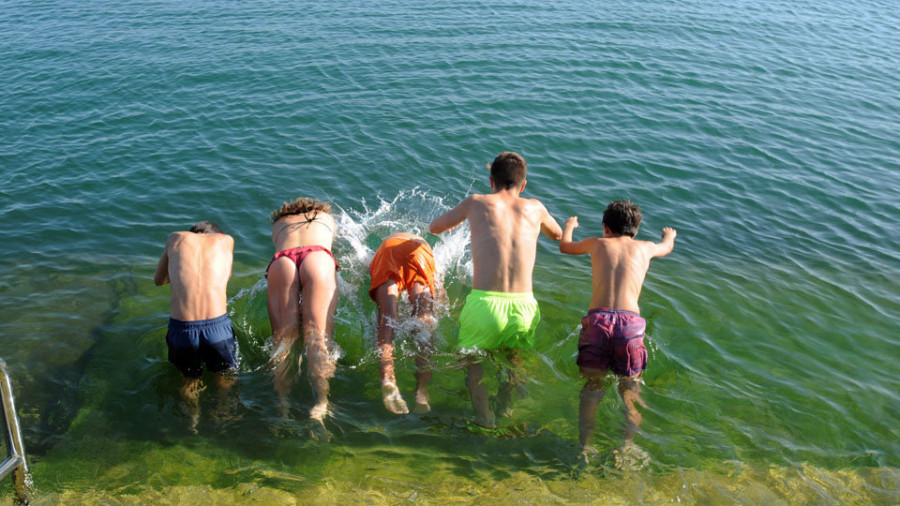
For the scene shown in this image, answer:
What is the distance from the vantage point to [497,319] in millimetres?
5984

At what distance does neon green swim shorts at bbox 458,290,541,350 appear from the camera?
6004 millimetres

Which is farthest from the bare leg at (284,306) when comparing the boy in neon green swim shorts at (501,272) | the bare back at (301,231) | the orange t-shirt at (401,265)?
the boy in neon green swim shorts at (501,272)

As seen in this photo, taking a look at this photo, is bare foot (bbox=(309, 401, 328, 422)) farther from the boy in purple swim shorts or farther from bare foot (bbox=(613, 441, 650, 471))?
bare foot (bbox=(613, 441, 650, 471))

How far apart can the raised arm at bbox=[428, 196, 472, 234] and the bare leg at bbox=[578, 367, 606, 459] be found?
1.92 m

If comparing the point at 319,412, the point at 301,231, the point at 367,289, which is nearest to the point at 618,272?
the point at 319,412

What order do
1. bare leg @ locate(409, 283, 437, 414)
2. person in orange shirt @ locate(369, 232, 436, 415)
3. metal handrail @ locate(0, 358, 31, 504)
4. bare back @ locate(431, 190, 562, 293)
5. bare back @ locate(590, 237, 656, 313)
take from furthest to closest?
person in orange shirt @ locate(369, 232, 436, 415)
bare leg @ locate(409, 283, 437, 414)
bare back @ locate(431, 190, 562, 293)
bare back @ locate(590, 237, 656, 313)
metal handrail @ locate(0, 358, 31, 504)

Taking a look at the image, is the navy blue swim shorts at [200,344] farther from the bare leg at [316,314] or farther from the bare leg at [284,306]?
the bare leg at [316,314]

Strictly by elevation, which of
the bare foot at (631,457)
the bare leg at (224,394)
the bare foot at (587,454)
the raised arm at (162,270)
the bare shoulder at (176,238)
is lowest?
the bare foot at (631,457)

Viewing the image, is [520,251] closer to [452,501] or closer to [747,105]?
[452,501]

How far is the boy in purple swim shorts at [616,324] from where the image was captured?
230 inches

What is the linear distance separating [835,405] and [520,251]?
3773 millimetres

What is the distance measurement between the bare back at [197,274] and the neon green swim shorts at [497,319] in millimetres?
2391

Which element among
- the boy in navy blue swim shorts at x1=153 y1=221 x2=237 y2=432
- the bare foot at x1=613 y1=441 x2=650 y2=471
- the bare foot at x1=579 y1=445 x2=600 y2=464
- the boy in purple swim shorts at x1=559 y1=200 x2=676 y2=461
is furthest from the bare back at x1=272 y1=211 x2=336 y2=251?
the bare foot at x1=613 y1=441 x2=650 y2=471

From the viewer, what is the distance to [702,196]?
35.9 ft
